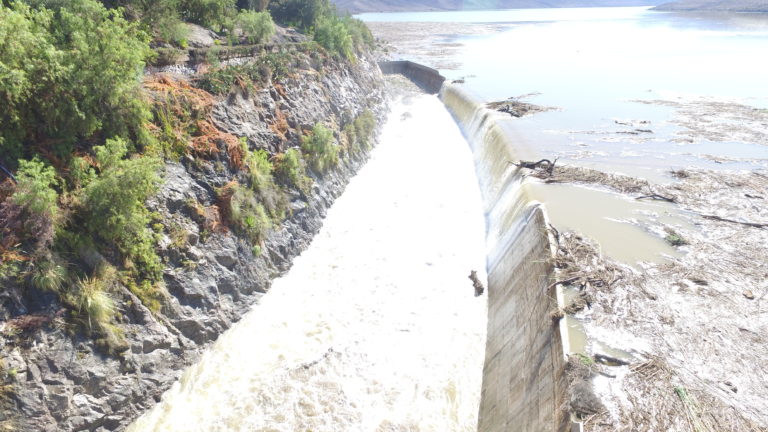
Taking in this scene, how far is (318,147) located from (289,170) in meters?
3.11

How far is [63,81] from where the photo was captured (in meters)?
9.73

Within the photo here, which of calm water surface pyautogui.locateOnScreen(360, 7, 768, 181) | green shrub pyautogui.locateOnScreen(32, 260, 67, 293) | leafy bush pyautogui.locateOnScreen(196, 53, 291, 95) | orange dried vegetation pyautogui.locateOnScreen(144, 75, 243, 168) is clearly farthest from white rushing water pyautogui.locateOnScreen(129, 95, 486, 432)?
calm water surface pyautogui.locateOnScreen(360, 7, 768, 181)

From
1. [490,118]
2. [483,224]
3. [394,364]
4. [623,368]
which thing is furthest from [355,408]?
[490,118]

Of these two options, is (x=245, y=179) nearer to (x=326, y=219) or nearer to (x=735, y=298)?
(x=326, y=219)

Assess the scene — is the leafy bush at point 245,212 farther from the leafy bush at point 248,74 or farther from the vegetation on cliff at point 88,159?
the leafy bush at point 248,74

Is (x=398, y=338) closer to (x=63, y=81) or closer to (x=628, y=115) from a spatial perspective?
(x=63, y=81)

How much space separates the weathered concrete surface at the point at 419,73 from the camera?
47.8m

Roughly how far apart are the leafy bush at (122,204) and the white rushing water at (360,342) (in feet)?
11.2

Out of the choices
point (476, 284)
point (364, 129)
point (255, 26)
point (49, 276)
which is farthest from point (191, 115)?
point (364, 129)

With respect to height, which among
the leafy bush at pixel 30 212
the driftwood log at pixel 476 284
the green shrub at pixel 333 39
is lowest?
the driftwood log at pixel 476 284

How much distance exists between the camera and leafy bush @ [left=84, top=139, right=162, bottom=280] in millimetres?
9602

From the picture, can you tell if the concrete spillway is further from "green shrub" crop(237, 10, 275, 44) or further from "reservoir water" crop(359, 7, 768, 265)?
"green shrub" crop(237, 10, 275, 44)

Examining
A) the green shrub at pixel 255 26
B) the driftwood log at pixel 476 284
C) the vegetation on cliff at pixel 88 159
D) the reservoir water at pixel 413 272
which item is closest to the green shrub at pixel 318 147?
the reservoir water at pixel 413 272

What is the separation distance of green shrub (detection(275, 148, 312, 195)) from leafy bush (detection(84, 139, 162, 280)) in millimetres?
6464
